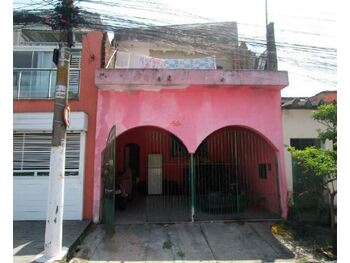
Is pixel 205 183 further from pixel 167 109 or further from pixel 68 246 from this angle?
pixel 68 246

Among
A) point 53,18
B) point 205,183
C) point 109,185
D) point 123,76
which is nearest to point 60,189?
point 109,185

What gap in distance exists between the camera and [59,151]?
634cm

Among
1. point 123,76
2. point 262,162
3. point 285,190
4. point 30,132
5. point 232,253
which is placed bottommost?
point 232,253

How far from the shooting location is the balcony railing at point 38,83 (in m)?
9.49

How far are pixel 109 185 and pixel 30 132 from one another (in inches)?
108

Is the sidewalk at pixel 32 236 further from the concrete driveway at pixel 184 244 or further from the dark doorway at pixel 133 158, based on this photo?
the dark doorway at pixel 133 158

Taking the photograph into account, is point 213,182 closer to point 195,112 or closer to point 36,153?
point 195,112

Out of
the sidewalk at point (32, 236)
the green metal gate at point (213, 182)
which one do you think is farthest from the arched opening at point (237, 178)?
the sidewalk at point (32, 236)

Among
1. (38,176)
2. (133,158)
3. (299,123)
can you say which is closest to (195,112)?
(299,123)

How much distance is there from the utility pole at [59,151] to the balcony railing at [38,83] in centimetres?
299

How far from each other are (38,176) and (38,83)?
8.67 ft

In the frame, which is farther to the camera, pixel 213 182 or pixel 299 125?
pixel 299 125

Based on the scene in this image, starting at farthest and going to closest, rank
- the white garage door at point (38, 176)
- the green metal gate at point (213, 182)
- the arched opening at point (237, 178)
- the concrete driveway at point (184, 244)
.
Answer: the arched opening at point (237, 178) → the green metal gate at point (213, 182) → the white garage door at point (38, 176) → the concrete driveway at point (184, 244)

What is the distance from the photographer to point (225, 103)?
9.53 metres
